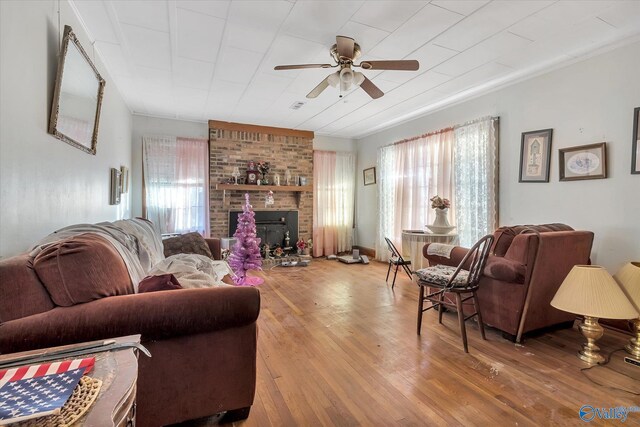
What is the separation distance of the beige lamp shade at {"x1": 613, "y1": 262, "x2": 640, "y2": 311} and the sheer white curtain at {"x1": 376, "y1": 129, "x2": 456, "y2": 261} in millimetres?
2096

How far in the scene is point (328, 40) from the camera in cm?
268

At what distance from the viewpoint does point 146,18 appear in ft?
7.83

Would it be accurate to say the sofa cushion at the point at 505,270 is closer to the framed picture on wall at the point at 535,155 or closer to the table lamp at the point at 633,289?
the table lamp at the point at 633,289

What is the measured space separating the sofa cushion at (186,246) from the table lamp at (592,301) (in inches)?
134

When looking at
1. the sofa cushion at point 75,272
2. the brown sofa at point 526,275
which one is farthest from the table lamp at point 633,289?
the sofa cushion at point 75,272

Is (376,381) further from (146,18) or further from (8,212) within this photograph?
(146,18)

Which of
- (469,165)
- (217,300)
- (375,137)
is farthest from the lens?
(375,137)

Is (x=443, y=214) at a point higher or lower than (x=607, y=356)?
higher

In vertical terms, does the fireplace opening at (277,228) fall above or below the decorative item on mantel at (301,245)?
above

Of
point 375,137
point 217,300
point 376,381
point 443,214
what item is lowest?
point 376,381

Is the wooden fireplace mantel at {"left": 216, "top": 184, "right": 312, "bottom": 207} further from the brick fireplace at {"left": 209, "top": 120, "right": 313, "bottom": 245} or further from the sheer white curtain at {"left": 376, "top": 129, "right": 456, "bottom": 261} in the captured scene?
the sheer white curtain at {"left": 376, "top": 129, "right": 456, "bottom": 261}

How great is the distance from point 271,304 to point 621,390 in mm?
2867

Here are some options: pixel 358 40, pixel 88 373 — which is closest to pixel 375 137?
pixel 358 40

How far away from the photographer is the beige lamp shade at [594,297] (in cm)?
205
